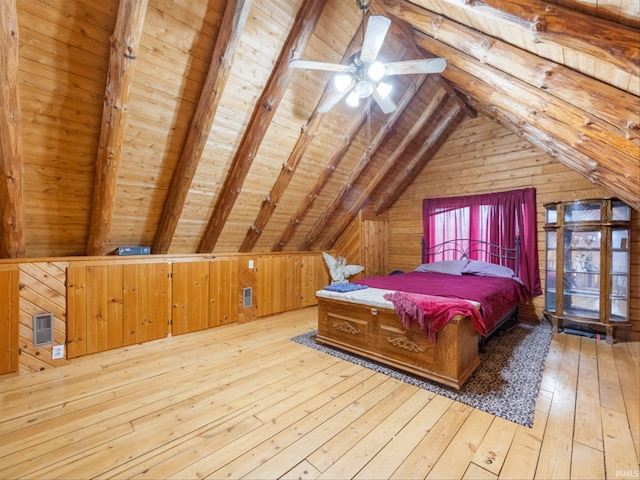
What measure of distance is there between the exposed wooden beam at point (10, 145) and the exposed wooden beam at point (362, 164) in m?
3.78

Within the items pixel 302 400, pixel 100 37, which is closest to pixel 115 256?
pixel 100 37

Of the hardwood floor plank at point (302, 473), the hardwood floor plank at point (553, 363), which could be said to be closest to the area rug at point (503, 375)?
the hardwood floor plank at point (553, 363)

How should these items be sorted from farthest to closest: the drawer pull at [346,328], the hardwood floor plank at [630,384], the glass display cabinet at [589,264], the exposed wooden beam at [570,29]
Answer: the glass display cabinet at [589,264] < the drawer pull at [346,328] < the hardwood floor plank at [630,384] < the exposed wooden beam at [570,29]

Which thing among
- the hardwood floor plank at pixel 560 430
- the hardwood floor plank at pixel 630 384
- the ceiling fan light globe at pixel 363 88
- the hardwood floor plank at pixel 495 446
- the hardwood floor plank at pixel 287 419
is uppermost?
the ceiling fan light globe at pixel 363 88

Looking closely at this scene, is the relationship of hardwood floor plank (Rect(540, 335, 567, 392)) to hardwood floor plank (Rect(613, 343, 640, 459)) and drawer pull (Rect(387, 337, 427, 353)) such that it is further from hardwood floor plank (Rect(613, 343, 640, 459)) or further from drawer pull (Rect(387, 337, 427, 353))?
drawer pull (Rect(387, 337, 427, 353))

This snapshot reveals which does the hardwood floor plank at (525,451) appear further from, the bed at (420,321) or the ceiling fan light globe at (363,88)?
the ceiling fan light globe at (363,88)

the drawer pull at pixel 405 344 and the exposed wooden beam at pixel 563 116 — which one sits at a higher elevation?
the exposed wooden beam at pixel 563 116

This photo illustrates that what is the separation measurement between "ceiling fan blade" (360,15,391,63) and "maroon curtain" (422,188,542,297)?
3.53 meters

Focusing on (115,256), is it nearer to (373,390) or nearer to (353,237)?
(373,390)

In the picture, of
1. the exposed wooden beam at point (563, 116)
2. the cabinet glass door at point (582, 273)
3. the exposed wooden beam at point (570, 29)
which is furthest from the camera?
the cabinet glass door at point (582, 273)

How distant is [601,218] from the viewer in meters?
3.45

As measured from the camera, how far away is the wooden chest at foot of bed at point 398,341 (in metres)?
2.39

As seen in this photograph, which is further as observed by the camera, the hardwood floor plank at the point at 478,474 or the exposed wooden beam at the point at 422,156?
the exposed wooden beam at the point at 422,156

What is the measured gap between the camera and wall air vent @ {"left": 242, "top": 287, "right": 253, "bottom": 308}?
4.41 meters
